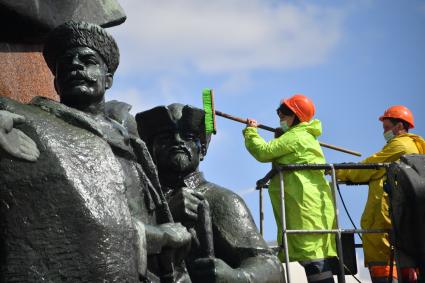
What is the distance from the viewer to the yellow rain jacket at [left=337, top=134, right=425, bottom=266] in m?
7.85

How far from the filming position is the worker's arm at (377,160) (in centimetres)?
811

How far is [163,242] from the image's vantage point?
411 cm

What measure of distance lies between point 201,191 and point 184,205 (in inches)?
24.7

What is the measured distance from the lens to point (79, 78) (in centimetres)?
443

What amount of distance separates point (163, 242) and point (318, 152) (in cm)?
388

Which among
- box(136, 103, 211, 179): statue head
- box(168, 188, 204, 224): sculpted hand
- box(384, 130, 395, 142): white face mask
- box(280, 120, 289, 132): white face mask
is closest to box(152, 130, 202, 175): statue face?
box(136, 103, 211, 179): statue head

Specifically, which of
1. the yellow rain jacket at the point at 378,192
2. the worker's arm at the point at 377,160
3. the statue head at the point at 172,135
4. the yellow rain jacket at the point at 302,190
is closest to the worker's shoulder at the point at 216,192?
the statue head at the point at 172,135

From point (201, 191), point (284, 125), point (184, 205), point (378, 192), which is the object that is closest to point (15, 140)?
point (184, 205)

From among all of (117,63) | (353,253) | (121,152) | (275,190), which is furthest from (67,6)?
(353,253)

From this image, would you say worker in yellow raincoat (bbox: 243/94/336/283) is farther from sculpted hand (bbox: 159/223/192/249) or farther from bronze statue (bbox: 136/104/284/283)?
sculpted hand (bbox: 159/223/192/249)

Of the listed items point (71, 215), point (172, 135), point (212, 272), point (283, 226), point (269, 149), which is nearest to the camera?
point (71, 215)

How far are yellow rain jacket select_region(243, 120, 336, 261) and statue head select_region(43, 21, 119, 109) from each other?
3.20m

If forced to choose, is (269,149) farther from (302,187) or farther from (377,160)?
(377,160)

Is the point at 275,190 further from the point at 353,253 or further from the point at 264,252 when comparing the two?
the point at 264,252
